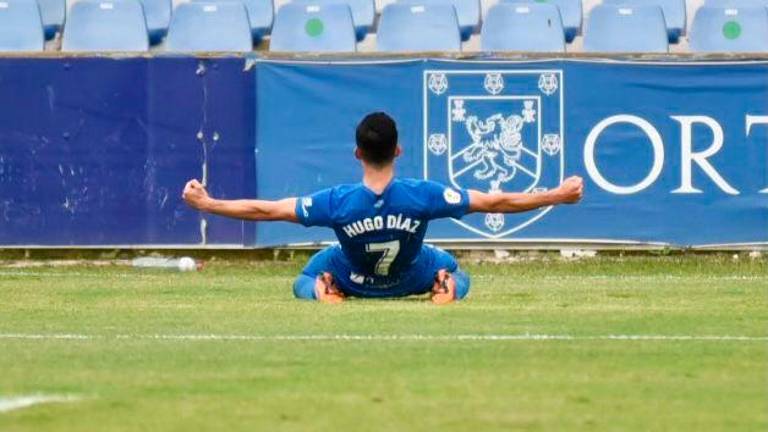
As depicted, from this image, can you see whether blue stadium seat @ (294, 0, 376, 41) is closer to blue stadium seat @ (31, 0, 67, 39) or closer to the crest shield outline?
blue stadium seat @ (31, 0, 67, 39)

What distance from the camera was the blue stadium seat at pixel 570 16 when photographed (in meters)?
22.9

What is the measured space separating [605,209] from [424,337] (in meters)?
8.43

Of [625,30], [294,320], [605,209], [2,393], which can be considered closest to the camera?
[2,393]

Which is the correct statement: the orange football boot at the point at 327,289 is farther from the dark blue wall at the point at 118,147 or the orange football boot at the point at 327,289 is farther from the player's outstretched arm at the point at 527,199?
the dark blue wall at the point at 118,147

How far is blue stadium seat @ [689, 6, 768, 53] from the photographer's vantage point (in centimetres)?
2181

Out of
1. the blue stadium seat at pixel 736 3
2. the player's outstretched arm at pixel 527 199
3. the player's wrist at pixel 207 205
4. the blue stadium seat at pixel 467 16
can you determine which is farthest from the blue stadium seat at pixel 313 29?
the player's wrist at pixel 207 205

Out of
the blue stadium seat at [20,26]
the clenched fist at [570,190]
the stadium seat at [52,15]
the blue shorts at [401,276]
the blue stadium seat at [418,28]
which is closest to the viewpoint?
the clenched fist at [570,190]

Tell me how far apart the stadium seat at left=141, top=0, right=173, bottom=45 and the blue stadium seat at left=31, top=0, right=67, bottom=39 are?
3.11 feet

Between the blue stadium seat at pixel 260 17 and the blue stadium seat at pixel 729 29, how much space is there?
4.81 meters

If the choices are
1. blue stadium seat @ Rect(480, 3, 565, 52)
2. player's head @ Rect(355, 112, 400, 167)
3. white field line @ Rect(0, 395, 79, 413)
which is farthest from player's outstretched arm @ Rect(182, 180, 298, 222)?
blue stadium seat @ Rect(480, 3, 565, 52)

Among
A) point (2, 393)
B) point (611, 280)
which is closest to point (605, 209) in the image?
point (611, 280)

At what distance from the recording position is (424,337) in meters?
10.9

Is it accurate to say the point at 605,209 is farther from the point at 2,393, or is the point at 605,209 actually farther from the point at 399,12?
the point at 2,393

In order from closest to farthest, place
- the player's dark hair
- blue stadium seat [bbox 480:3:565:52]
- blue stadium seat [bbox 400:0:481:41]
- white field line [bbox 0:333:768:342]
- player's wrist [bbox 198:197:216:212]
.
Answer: white field line [bbox 0:333:768:342] < player's wrist [bbox 198:197:216:212] < the player's dark hair < blue stadium seat [bbox 480:3:565:52] < blue stadium seat [bbox 400:0:481:41]
